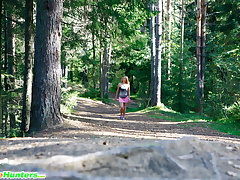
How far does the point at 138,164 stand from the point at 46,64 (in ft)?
16.7

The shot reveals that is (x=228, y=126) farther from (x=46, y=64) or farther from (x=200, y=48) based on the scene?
(x=200, y=48)

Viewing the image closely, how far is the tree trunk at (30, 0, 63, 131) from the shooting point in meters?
7.34

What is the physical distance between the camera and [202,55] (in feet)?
68.0

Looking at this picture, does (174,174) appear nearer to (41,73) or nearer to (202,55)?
(41,73)

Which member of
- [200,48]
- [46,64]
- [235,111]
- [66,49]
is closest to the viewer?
[46,64]

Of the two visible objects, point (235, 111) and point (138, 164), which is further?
point (235, 111)

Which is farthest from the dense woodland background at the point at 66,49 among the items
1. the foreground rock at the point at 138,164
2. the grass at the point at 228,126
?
the foreground rock at the point at 138,164

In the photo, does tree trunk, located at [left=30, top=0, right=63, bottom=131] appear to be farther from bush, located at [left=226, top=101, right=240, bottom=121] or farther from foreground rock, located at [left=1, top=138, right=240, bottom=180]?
bush, located at [left=226, top=101, right=240, bottom=121]

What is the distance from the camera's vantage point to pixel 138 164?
122 inches

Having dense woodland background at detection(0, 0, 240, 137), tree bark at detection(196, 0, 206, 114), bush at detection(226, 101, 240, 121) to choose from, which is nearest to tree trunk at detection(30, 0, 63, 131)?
dense woodland background at detection(0, 0, 240, 137)

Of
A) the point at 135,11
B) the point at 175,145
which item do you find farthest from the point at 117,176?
the point at 135,11

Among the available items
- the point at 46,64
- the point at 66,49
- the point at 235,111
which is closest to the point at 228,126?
the point at 235,111

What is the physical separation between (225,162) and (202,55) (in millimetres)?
18162

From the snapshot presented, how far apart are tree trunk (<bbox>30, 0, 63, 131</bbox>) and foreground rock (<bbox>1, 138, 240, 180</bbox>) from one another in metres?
4.05
